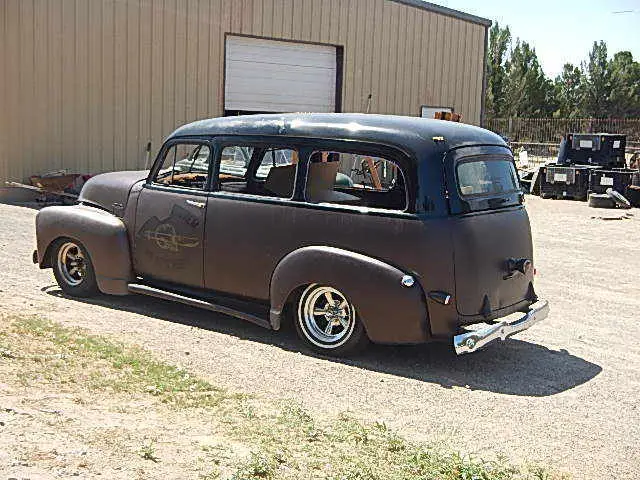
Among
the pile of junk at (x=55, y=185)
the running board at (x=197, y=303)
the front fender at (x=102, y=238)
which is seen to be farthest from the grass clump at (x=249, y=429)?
the pile of junk at (x=55, y=185)

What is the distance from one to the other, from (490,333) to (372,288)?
2.96 feet

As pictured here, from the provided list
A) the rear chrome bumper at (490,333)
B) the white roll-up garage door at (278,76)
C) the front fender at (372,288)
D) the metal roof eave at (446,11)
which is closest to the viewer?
the rear chrome bumper at (490,333)

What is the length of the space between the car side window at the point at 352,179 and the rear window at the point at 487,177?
0.49 metres

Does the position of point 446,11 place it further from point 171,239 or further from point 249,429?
point 249,429

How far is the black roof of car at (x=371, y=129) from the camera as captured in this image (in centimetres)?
643

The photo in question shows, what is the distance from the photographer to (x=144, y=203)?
7750mm

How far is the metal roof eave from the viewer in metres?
22.8

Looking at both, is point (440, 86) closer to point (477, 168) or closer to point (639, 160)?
point (639, 160)

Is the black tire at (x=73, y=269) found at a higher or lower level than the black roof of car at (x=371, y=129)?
lower

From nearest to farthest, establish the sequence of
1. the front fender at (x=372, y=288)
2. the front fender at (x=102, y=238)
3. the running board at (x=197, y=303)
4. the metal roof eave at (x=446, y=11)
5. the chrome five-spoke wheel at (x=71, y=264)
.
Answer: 1. the front fender at (x=372, y=288)
2. the running board at (x=197, y=303)
3. the front fender at (x=102, y=238)
4. the chrome five-spoke wheel at (x=71, y=264)
5. the metal roof eave at (x=446, y=11)

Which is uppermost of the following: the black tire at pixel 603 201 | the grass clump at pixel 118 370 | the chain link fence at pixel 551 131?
the chain link fence at pixel 551 131

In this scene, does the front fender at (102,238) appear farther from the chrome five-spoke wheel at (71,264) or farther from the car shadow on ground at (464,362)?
the car shadow on ground at (464,362)

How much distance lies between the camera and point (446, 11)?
77.2ft

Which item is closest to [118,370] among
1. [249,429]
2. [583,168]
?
[249,429]
